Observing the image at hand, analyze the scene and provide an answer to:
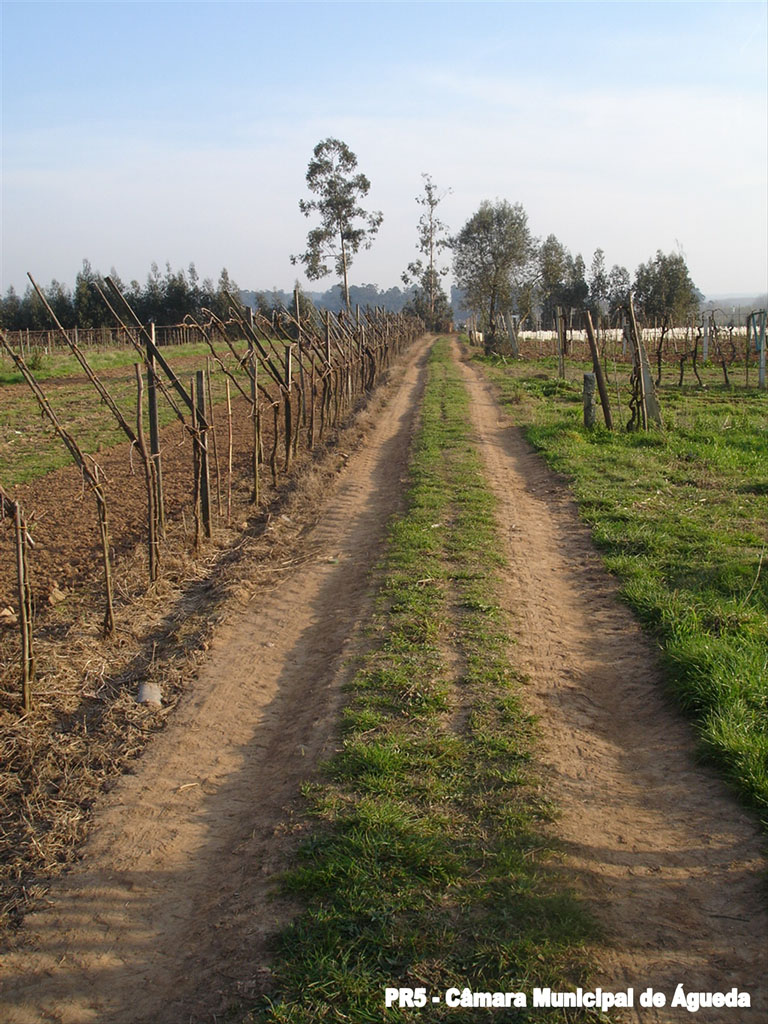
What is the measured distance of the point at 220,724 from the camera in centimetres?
463

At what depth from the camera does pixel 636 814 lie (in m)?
3.58

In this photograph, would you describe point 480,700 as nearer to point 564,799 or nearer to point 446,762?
point 446,762

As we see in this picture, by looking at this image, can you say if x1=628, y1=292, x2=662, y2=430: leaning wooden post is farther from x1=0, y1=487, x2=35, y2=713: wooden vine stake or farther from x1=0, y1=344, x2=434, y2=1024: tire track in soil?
x1=0, y1=487, x2=35, y2=713: wooden vine stake

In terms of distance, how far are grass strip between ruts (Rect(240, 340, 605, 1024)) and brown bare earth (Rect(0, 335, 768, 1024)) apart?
0.44 ft

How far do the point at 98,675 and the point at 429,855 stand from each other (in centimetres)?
287

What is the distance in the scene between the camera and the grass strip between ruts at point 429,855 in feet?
8.67

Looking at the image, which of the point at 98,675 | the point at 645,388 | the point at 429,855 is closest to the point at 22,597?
the point at 98,675

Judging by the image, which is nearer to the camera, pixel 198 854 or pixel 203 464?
pixel 198 854

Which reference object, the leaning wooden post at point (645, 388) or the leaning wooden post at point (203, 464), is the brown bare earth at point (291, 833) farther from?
the leaning wooden post at point (645, 388)

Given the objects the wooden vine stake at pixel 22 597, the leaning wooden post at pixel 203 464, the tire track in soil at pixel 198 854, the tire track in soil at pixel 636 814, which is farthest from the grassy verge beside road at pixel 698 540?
the leaning wooden post at pixel 203 464

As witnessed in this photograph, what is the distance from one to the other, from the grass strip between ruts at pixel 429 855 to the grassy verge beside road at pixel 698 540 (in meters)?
1.06

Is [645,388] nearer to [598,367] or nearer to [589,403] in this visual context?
[598,367]

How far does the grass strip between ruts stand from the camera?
2.64 meters

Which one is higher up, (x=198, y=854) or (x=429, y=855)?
(x=429, y=855)
